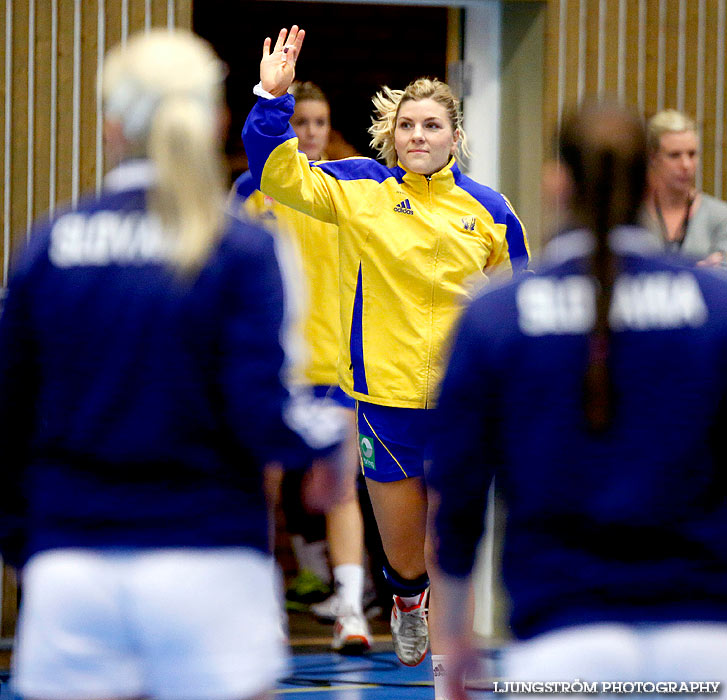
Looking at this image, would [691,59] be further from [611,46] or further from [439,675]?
[439,675]

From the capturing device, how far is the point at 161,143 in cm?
191

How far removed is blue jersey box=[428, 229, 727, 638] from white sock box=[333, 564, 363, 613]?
132 inches

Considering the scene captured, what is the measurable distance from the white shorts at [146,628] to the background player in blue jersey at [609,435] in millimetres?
378

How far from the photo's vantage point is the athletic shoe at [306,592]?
6.05 m

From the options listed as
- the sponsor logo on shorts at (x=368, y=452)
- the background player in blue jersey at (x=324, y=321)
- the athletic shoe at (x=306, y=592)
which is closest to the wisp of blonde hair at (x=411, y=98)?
the background player in blue jersey at (x=324, y=321)

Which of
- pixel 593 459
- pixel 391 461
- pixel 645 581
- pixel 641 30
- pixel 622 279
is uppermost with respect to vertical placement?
pixel 641 30

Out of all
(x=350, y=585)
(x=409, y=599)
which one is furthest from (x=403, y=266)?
(x=350, y=585)

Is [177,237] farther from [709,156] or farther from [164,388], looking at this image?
[709,156]

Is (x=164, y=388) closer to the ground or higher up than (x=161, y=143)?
closer to the ground

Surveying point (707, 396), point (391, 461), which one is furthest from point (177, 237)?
point (391, 461)

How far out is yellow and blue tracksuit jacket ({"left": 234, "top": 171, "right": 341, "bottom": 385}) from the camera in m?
5.36

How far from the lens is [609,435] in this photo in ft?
5.77

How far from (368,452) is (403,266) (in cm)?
61

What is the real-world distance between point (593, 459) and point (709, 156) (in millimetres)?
4345
